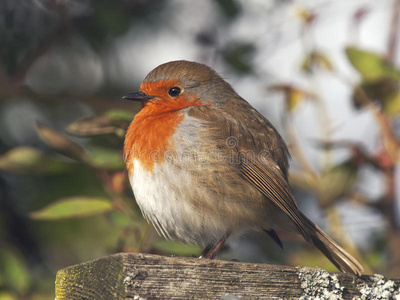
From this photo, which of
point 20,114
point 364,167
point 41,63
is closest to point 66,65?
point 41,63

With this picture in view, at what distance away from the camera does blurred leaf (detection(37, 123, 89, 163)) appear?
8.99ft

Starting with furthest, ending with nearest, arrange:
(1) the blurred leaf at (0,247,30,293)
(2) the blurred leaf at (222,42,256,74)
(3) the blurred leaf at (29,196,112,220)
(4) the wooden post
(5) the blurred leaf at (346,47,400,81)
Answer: (2) the blurred leaf at (222,42,256,74)
(5) the blurred leaf at (346,47,400,81)
(1) the blurred leaf at (0,247,30,293)
(3) the blurred leaf at (29,196,112,220)
(4) the wooden post

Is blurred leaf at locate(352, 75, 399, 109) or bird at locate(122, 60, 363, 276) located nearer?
bird at locate(122, 60, 363, 276)

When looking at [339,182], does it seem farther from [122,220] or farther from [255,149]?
[122,220]

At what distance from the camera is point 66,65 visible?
4.74m

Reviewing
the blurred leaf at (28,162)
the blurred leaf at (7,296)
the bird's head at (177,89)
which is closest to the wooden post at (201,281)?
the blurred leaf at (28,162)

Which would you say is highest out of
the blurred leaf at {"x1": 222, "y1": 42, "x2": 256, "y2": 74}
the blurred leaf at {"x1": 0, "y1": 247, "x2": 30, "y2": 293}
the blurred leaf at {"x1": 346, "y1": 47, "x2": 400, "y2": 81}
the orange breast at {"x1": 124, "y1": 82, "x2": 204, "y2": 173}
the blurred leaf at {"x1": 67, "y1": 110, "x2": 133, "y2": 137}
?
the blurred leaf at {"x1": 222, "y1": 42, "x2": 256, "y2": 74}

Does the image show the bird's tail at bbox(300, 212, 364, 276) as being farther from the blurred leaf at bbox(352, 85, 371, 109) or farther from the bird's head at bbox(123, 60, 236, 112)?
the bird's head at bbox(123, 60, 236, 112)

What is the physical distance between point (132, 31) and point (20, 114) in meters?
1.11

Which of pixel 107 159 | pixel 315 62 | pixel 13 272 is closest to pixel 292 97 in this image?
pixel 315 62

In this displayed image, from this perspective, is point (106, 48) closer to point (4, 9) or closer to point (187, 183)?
point (4, 9)

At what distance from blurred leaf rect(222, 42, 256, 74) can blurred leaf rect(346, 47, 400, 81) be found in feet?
3.13

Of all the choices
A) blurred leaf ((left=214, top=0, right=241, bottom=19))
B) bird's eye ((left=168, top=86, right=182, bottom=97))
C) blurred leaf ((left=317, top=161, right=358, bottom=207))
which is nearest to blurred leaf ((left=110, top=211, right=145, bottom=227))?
bird's eye ((left=168, top=86, right=182, bottom=97))

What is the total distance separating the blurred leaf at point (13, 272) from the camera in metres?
3.10
